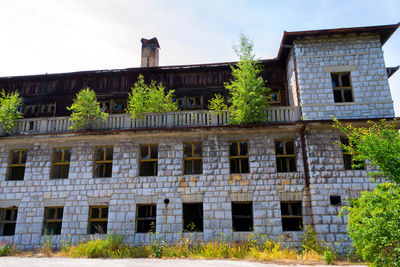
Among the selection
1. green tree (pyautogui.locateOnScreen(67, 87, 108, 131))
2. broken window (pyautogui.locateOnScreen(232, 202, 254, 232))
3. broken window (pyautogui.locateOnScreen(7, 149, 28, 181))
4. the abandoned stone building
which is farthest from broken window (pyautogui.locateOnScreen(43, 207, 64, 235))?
broken window (pyautogui.locateOnScreen(232, 202, 254, 232))

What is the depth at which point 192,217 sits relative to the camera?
47.3 ft

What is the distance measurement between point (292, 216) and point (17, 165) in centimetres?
1413

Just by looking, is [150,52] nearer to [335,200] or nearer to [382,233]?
[335,200]

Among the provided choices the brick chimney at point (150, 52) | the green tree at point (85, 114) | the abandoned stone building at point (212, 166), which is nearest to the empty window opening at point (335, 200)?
the abandoned stone building at point (212, 166)

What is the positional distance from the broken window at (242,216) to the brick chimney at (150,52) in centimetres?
1101

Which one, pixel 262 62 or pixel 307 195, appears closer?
pixel 307 195

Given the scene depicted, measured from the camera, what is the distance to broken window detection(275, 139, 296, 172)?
1481 cm

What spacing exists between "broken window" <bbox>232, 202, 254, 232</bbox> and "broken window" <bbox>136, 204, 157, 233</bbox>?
12.5ft

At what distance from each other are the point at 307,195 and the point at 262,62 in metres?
8.03

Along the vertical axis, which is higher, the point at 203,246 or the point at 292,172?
the point at 292,172

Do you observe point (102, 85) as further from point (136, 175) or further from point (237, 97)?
point (237, 97)

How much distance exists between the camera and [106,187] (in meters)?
14.9

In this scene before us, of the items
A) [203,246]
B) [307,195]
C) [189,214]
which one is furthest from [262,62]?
[203,246]

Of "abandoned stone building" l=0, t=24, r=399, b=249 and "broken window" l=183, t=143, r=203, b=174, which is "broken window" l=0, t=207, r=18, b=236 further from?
"broken window" l=183, t=143, r=203, b=174
